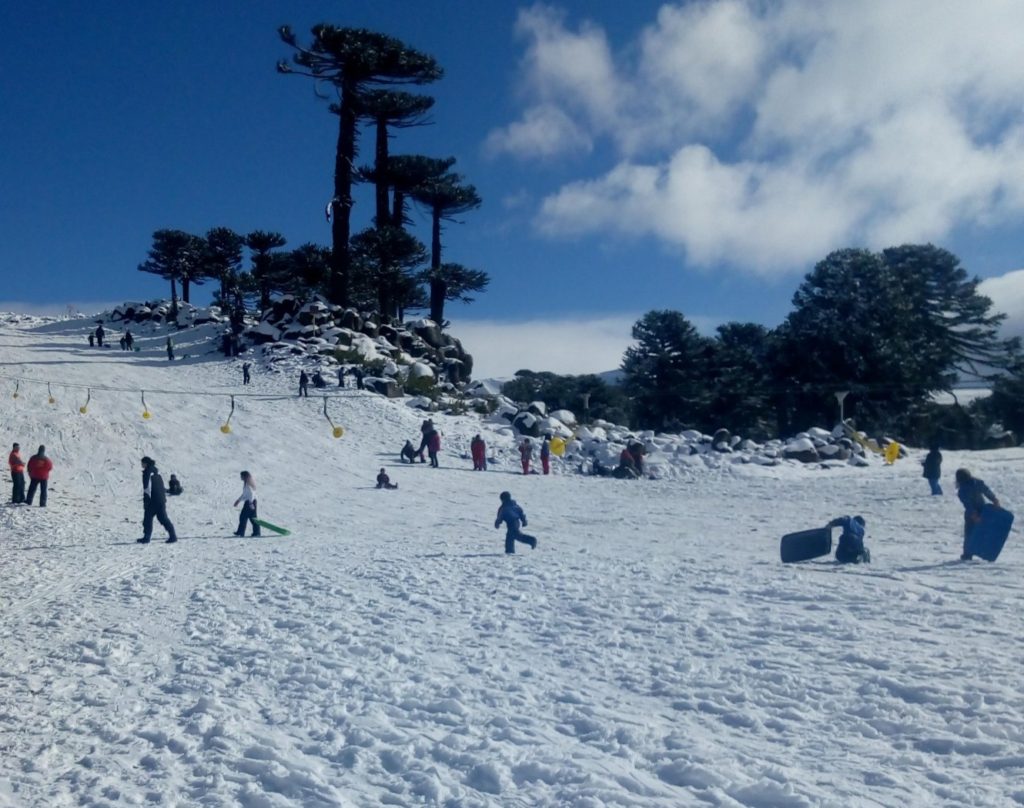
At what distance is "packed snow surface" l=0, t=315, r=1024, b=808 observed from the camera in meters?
4.78

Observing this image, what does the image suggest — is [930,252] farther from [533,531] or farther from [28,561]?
[28,561]

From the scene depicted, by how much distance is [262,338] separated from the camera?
39.6 metres

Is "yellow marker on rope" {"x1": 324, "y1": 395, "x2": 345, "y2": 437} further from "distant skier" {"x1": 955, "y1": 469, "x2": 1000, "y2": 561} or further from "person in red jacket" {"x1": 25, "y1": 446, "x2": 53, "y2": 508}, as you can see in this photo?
"distant skier" {"x1": 955, "y1": 469, "x2": 1000, "y2": 561}

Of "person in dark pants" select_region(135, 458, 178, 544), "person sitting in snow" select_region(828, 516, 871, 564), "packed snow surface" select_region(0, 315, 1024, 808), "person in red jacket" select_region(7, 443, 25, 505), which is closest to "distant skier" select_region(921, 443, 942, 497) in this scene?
"packed snow surface" select_region(0, 315, 1024, 808)

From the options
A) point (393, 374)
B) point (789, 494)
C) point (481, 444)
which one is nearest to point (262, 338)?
point (393, 374)

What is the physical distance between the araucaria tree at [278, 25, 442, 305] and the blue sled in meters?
34.2

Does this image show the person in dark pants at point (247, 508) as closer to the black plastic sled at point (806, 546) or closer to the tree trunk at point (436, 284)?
the black plastic sled at point (806, 546)

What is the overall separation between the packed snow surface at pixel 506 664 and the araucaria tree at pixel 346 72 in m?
26.0

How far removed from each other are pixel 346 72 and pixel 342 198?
5.75m

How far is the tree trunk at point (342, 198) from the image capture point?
40312mm

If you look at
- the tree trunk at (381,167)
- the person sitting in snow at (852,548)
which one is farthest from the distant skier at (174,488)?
the tree trunk at (381,167)

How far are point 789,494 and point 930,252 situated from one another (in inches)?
1065

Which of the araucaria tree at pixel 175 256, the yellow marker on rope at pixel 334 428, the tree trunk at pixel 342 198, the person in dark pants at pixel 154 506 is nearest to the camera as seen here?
the person in dark pants at pixel 154 506

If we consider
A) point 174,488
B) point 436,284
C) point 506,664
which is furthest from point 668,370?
point 506,664
